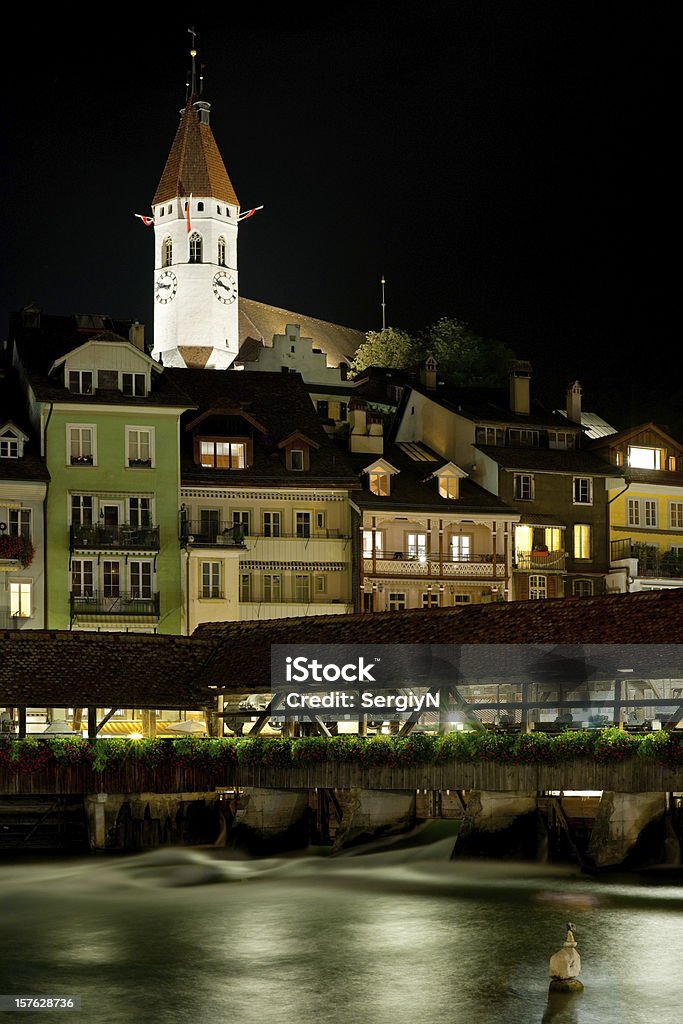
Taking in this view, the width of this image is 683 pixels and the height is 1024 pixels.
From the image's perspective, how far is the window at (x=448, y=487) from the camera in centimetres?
8394

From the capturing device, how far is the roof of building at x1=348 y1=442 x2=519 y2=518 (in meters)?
81.6

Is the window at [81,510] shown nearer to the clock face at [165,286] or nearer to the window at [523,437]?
the window at [523,437]

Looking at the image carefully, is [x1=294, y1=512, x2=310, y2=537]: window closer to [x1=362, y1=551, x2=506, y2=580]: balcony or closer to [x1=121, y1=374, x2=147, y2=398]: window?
[x1=362, y1=551, x2=506, y2=580]: balcony

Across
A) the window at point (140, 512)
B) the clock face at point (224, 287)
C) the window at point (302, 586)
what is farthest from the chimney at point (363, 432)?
the clock face at point (224, 287)

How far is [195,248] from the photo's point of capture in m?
148

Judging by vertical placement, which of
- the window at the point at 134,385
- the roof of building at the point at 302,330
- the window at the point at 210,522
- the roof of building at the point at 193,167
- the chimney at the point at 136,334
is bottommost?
the window at the point at 210,522

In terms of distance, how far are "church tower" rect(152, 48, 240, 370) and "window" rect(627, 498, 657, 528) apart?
196 ft

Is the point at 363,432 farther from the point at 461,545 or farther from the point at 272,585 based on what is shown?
the point at 272,585

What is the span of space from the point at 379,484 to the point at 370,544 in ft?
9.69

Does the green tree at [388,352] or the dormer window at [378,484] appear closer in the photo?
the dormer window at [378,484]

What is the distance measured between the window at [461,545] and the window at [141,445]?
1516 cm

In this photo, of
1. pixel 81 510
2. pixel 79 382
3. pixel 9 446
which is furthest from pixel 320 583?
pixel 9 446

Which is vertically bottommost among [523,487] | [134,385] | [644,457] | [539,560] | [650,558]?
[539,560]

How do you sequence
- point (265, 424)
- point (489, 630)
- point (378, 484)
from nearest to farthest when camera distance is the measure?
point (489, 630) < point (378, 484) < point (265, 424)
